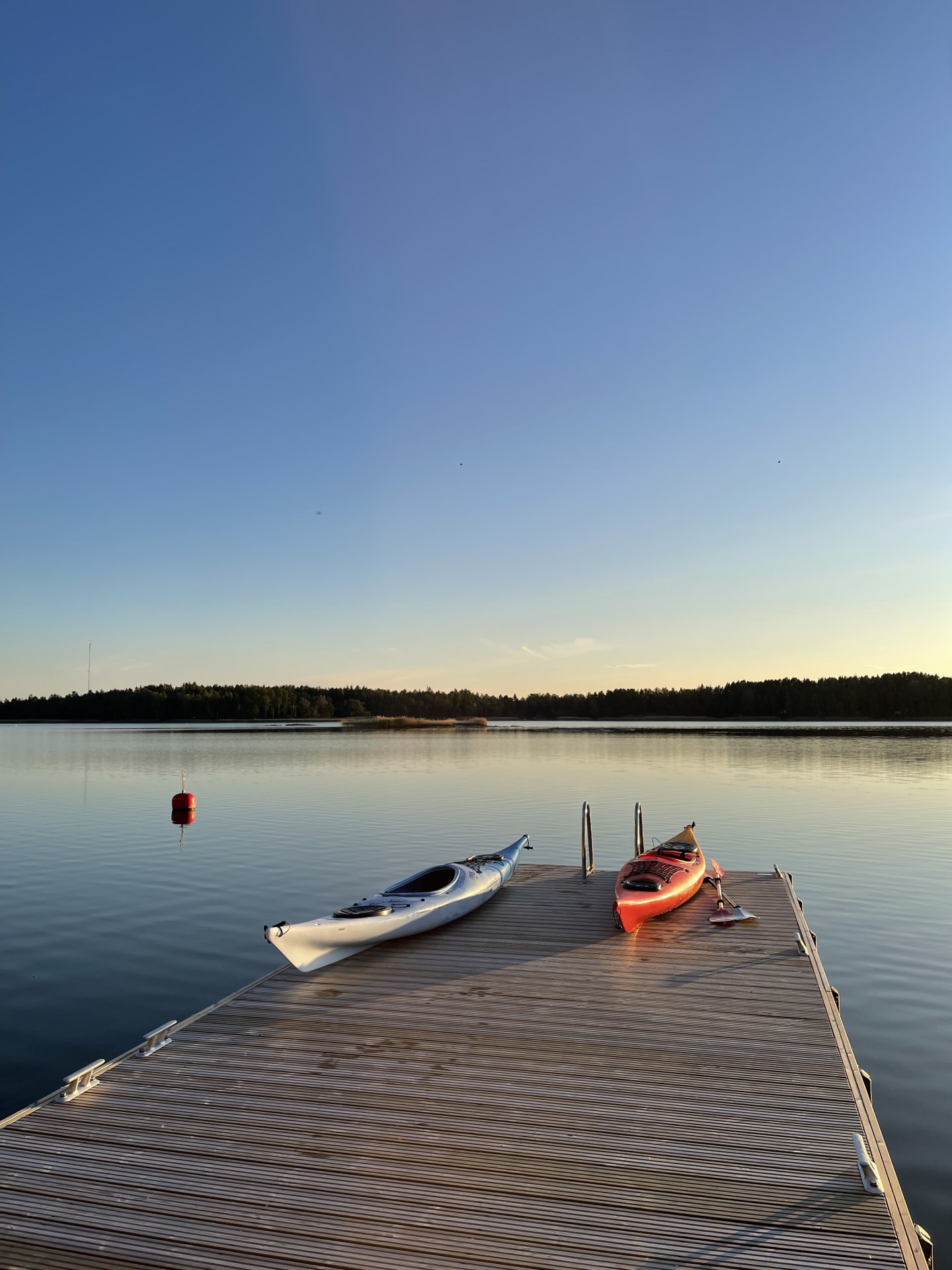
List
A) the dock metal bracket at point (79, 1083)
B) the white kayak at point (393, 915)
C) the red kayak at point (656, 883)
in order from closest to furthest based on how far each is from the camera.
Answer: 1. the dock metal bracket at point (79, 1083)
2. the white kayak at point (393, 915)
3. the red kayak at point (656, 883)

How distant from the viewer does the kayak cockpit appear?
36.5 feet

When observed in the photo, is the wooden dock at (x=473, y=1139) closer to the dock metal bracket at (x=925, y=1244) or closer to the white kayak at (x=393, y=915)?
the dock metal bracket at (x=925, y=1244)

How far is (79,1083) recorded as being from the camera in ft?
19.9

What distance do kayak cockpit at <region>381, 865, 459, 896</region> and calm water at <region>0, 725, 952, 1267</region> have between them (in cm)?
202

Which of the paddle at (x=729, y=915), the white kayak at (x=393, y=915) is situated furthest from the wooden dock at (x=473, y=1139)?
the paddle at (x=729, y=915)

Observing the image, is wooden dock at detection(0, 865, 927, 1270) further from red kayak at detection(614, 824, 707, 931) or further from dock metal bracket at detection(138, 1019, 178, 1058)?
red kayak at detection(614, 824, 707, 931)

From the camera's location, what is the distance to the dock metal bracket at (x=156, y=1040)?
6.75 meters

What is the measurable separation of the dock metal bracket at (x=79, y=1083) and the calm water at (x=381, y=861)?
1.62 m

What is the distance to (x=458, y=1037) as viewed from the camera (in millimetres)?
7023

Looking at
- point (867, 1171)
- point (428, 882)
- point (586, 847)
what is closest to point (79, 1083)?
point (867, 1171)

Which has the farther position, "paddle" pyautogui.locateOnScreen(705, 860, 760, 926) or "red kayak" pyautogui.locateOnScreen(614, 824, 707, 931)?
"paddle" pyautogui.locateOnScreen(705, 860, 760, 926)

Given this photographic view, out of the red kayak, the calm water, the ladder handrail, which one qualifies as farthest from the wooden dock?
the ladder handrail

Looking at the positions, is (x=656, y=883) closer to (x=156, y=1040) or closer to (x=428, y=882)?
(x=428, y=882)

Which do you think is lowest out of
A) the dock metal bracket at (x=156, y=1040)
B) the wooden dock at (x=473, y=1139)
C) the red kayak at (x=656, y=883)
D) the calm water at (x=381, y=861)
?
the calm water at (x=381, y=861)
